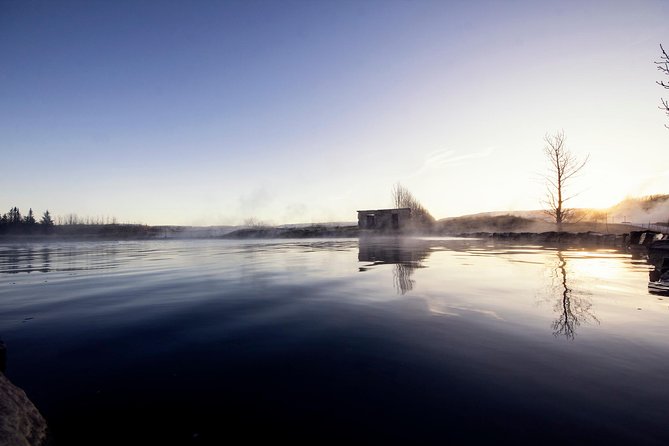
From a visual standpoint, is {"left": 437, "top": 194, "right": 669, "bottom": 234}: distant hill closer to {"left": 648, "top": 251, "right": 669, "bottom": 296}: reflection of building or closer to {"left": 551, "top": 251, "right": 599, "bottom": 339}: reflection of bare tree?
{"left": 648, "top": 251, "right": 669, "bottom": 296}: reflection of building

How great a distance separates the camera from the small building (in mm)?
52469

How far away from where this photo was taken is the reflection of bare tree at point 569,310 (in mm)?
4113

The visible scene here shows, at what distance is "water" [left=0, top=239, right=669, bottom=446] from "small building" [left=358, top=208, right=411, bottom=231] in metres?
46.4

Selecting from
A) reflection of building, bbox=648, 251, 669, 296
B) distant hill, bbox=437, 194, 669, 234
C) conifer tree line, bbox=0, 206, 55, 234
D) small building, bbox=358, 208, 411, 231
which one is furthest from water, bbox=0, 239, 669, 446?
conifer tree line, bbox=0, 206, 55, 234

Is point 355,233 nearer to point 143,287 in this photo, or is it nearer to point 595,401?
point 143,287

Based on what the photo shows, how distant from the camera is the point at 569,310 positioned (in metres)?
5.00

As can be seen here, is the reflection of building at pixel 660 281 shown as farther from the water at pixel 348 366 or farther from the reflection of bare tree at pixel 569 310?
the reflection of bare tree at pixel 569 310

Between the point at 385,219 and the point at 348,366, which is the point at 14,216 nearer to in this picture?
the point at 385,219

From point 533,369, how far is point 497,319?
1.72m

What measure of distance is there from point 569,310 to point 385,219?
161 ft

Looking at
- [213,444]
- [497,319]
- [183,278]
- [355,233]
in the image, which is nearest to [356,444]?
[213,444]

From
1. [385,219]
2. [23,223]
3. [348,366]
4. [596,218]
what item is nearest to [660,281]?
[348,366]

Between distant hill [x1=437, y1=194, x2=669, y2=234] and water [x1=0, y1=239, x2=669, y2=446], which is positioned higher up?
distant hill [x1=437, y1=194, x2=669, y2=234]

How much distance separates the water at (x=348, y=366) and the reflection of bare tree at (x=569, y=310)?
0.12 ft
